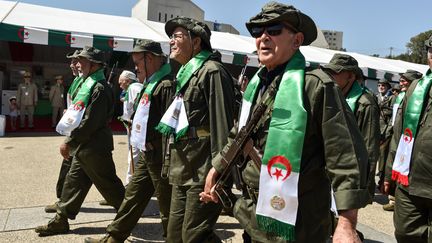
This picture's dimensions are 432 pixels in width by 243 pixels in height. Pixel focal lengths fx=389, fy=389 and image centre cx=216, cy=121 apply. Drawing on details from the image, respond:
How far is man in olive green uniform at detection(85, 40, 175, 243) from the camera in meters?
3.61

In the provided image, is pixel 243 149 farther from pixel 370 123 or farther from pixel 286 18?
pixel 370 123

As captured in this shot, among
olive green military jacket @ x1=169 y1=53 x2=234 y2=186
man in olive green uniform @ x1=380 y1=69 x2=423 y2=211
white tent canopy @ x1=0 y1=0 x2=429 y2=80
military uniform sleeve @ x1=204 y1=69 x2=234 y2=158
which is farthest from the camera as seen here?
white tent canopy @ x1=0 y1=0 x2=429 y2=80

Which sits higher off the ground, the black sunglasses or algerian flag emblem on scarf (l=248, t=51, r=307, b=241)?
the black sunglasses

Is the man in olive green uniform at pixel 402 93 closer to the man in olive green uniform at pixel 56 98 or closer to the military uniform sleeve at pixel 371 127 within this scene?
the military uniform sleeve at pixel 371 127

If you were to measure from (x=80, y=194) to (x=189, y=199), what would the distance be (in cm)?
193

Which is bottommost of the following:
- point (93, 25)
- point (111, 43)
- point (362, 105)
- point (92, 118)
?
point (92, 118)

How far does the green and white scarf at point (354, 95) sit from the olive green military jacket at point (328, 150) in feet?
7.45

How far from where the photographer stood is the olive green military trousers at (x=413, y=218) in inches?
118

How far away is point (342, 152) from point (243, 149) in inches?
21.6

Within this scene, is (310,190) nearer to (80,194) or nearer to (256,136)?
(256,136)

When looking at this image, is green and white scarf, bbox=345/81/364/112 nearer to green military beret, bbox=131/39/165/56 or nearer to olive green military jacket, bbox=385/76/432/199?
olive green military jacket, bbox=385/76/432/199

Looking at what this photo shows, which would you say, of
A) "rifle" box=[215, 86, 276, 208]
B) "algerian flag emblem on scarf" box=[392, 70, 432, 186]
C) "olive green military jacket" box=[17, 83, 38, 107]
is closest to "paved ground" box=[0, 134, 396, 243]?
"algerian flag emblem on scarf" box=[392, 70, 432, 186]

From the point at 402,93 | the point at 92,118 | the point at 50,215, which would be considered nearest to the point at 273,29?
the point at 92,118

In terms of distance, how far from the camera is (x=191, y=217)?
282cm
